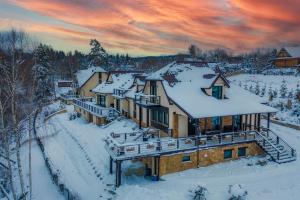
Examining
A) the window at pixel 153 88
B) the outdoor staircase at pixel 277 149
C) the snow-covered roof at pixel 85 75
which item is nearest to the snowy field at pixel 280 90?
the outdoor staircase at pixel 277 149

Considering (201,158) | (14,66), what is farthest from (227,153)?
(14,66)

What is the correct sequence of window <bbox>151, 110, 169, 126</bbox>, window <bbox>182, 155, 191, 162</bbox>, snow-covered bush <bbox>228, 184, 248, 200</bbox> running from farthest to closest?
1. window <bbox>151, 110, 169, 126</bbox>
2. window <bbox>182, 155, 191, 162</bbox>
3. snow-covered bush <bbox>228, 184, 248, 200</bbox>

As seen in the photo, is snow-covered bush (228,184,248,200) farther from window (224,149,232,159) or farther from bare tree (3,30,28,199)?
bare tree (3,30,28,199)

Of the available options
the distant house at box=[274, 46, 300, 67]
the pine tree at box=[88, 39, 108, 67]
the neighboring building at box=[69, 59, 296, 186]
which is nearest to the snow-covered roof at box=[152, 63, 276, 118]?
the neighboring building at box=[69, 59, 296, 186]

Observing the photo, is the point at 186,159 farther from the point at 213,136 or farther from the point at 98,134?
the point at 98,134

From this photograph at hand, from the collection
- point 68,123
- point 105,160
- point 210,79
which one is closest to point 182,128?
point 210,79

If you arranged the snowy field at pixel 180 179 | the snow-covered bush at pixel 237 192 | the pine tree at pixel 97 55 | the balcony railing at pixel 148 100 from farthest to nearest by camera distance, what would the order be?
the pine tree at pixel 97 55, the balcony railing at pixel 148 100, the snowy field at pixel 180 179, the snow-covered bush at pixel 237 192

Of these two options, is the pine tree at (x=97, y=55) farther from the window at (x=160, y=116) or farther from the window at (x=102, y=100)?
the window at (x=160, y=116)
